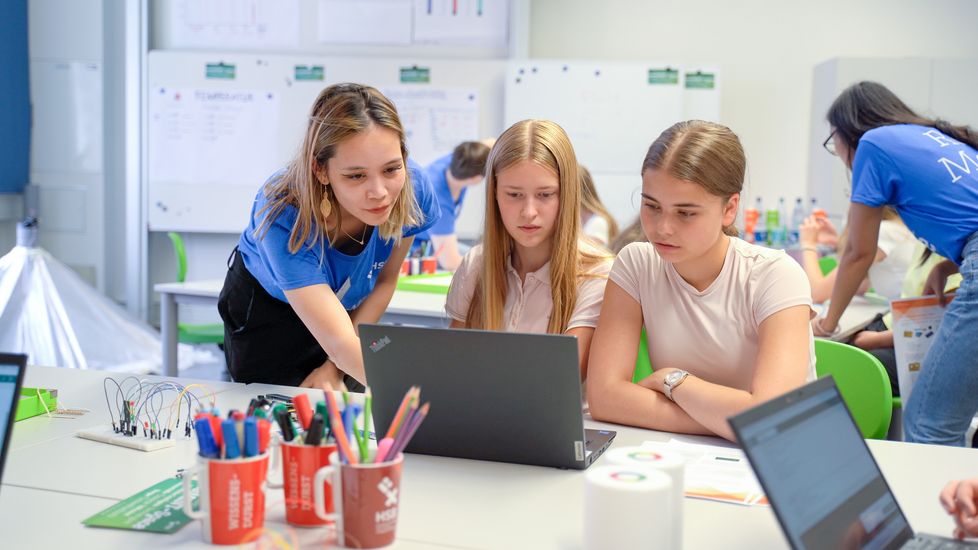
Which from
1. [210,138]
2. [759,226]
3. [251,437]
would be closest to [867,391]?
[251,437]

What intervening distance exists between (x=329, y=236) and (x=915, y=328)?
5.46 ft

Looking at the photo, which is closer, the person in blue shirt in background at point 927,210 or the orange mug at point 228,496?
the orange mug at point 228,496

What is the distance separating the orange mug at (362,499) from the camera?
38.5 inches

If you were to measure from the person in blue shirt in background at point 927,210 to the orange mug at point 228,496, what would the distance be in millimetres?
1927

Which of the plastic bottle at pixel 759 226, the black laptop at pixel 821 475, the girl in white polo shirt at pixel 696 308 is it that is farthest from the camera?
the plastic bottle at pixel 759 226

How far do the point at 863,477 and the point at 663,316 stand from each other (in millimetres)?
718

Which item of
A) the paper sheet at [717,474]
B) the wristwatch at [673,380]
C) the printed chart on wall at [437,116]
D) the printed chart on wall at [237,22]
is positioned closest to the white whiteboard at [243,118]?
the printed chart on wall at [437,116]

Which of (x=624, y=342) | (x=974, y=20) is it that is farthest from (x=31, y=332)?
(x=974, y=20)

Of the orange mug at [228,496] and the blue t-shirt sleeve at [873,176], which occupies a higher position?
the blue t-shirt sleeve at [873,176]

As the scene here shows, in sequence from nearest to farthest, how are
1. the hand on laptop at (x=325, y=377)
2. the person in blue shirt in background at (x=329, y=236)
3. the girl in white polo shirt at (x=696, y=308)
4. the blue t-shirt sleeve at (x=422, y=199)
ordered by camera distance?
the girl in white polo shirt at (x=696, y=308)
the person in blue shirt in background at (x=329, y=236)
the hand on laptop at (x=325, y=377)
the blue t-shirt sleeve at (x=422, y=199)

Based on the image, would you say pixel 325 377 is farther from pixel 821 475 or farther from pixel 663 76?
pixel 663 76

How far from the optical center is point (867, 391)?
72.7 inches

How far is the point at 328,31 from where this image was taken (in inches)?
221

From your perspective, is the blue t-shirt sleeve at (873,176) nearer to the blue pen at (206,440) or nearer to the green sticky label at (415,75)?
the blue pen at (206,440)
